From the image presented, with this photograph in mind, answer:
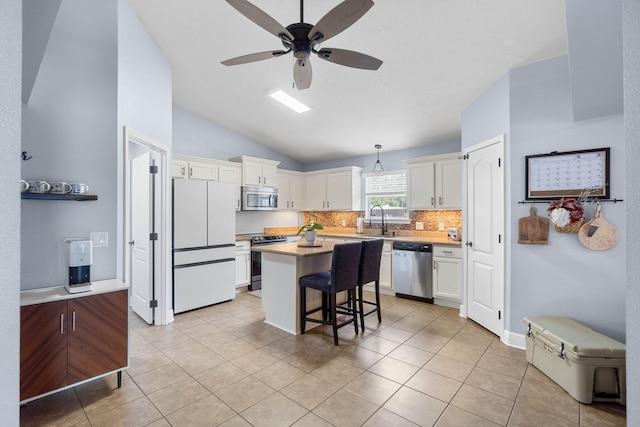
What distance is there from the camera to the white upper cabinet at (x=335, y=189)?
5785 mm

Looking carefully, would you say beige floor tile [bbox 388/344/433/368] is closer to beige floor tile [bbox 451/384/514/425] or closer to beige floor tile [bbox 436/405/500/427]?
beige floor tile [bbox 451/384/514/425]

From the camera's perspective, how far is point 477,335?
127 inches

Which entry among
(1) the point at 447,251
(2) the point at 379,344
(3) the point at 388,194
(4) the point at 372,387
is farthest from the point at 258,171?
(4) the point at 372,387

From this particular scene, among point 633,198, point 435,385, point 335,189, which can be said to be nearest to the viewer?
point 633,198

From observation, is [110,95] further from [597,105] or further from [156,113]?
[597,105]

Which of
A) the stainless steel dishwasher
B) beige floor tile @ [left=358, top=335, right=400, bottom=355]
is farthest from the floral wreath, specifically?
beige floor tile @ [left=358, top=335, right=400, bottom=355]

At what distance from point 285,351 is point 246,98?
135 inches

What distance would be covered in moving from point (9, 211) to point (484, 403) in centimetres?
273

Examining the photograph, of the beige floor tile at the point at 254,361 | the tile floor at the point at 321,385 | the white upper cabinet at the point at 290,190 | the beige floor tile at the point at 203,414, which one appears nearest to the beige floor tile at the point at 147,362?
the tile floor at the point at 321,385

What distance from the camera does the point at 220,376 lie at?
2.43 metres

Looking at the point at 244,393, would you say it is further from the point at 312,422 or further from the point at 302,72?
the point at 302,72

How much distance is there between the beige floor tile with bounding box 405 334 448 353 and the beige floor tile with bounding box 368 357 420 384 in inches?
16.1

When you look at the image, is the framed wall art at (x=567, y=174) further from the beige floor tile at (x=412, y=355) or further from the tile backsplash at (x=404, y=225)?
the tile backsplash at (x=404, y=225)

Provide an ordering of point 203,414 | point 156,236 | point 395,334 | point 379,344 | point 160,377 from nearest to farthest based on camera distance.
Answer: point 203,414, point 160,377, point 379,344, point 395,334, point 156,236
